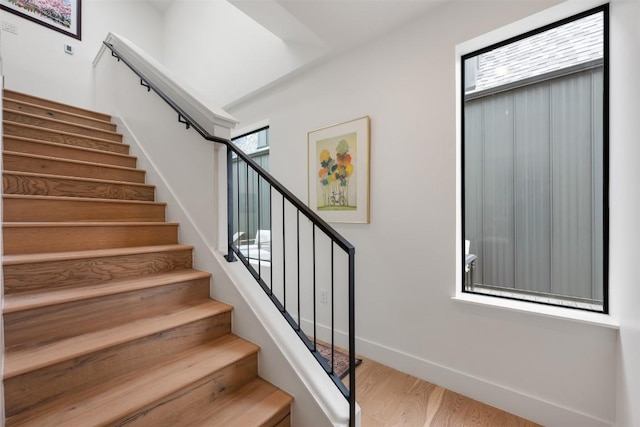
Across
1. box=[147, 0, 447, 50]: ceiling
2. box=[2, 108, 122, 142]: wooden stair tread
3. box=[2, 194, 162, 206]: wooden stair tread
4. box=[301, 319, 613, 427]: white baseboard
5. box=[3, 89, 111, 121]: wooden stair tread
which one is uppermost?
box=[147, 0, 447, 50]: ceiling

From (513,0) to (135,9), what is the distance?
17.9ft

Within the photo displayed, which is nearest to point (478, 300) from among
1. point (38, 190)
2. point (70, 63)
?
point (38, 190)

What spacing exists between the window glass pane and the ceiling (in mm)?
657

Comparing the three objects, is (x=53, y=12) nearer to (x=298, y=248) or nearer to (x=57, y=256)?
(x=57, y=256)

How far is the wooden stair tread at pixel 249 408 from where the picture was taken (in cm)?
118

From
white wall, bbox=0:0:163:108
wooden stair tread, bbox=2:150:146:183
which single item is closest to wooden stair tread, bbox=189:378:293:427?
wooden stair tread, bbox=2:150:146:183

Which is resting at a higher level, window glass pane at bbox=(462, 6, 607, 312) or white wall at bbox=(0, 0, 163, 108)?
white wall at bbox=(0, 0, 163, 108)

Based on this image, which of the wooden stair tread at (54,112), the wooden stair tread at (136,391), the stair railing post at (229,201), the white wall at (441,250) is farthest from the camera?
the wooden stair tread at (54,112)

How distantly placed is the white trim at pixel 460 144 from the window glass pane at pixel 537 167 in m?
0.09

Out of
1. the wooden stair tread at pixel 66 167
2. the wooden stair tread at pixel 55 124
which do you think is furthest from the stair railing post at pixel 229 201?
the wooden stair tread at pixel 55 124

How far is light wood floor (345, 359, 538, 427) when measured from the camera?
1609 millimetres

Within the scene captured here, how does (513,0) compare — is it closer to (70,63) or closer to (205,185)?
(205,185)

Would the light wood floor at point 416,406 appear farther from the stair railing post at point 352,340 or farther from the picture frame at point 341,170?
the picture frame at point 341,170

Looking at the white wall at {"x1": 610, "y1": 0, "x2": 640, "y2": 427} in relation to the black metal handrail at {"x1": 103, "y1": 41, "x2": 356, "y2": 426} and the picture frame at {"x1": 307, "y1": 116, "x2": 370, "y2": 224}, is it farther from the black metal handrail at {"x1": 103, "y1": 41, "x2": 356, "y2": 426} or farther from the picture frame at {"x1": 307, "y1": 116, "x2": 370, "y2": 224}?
the picture frame at {"x1": 307, "y1": 116, "x2": 370, "y2": 224}
